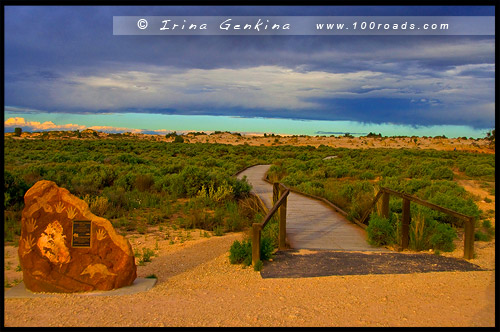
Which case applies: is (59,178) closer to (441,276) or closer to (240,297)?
(240,297)

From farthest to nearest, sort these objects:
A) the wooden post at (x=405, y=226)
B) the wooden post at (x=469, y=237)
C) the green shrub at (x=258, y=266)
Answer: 1. the wooden post at (x=405, y=226)
2. the wooden post at (x=469, y=237)
3. the green shrub at (x=258, y=266)

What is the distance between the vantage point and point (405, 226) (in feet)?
25.7

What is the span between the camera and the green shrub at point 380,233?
322 inches

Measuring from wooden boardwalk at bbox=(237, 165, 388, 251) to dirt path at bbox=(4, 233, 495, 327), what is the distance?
6.69ft

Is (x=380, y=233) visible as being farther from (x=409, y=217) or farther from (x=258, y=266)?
(x=258, y=266)

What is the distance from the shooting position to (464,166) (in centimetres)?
2506

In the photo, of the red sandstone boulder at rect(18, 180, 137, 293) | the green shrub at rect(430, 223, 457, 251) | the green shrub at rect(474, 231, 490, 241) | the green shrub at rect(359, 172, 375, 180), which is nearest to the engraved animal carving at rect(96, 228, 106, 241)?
the red sandstone boulder at rect(18, 180, 137, 293)

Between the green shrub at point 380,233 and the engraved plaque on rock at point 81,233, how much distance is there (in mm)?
5421

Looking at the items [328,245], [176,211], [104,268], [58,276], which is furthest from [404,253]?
[176,211]

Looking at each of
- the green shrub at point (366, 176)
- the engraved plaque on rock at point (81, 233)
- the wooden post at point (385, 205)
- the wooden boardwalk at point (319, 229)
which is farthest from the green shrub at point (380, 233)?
the green shrub at point (366, 176)

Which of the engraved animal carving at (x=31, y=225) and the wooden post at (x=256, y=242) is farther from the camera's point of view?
A: the wooden post at (x=256, y=242)

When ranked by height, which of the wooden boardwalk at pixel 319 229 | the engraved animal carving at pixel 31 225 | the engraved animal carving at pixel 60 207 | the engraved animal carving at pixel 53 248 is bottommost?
the wooden boardwalk at pixel 319 229

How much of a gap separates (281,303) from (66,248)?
2857 mm

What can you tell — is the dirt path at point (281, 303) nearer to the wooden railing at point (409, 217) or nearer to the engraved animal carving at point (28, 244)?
the engraved animal carving at point (28, 244)
